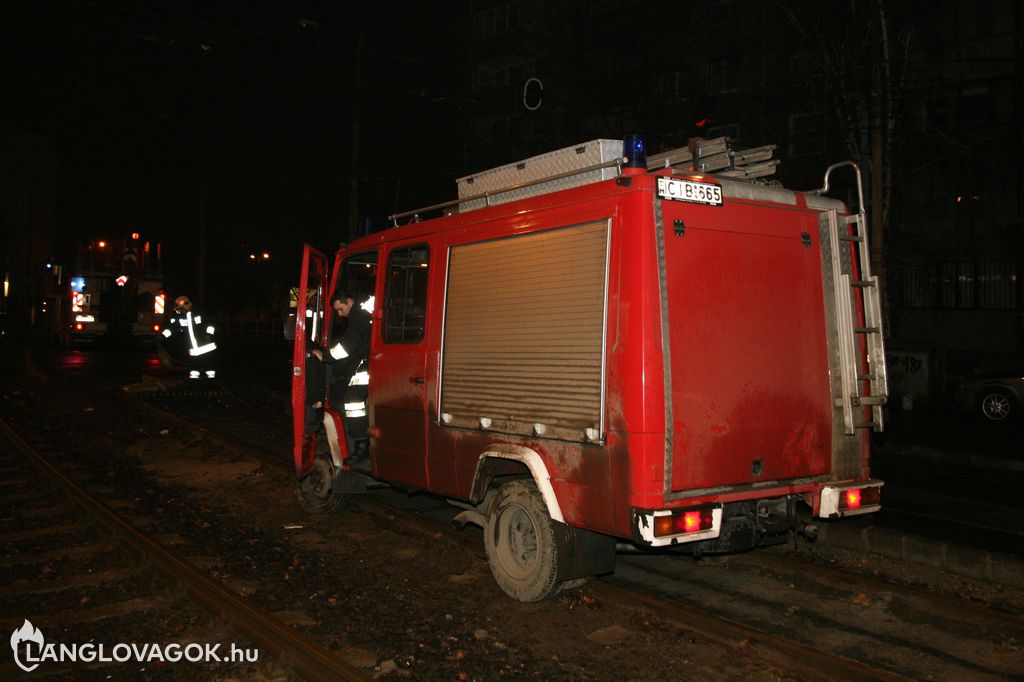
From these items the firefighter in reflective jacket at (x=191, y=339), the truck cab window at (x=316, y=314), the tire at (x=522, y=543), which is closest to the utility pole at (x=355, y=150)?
the firefighter in reflective jacket at (x=191, y=339)

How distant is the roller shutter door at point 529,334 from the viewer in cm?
481

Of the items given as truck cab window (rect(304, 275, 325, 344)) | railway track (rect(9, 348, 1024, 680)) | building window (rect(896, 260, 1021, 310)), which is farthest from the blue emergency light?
building window (rect(896, 260, 1021, 310))

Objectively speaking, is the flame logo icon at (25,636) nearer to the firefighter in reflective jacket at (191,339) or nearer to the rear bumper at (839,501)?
the rear bumper at (839,501)

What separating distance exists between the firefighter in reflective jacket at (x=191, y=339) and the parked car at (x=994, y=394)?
1495cm

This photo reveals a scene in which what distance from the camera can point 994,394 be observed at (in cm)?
1642

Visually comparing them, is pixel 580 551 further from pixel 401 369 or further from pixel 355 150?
pixel 355 150

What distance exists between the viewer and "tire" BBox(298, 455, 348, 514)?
7.49 meters

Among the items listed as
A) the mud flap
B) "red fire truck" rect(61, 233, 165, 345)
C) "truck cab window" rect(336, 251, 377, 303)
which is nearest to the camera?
the mud flap

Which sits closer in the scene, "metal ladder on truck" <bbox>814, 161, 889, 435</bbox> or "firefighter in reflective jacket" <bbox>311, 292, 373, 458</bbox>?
"metal ladder on truck" <bbox>814, 161, 889, 435</bbox>

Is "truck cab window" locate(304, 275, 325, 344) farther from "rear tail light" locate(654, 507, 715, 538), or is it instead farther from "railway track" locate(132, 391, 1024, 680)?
"rear tail light" locate(654, 507, 715, 538)

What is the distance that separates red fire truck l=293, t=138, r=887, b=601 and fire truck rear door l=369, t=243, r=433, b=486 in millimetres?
42

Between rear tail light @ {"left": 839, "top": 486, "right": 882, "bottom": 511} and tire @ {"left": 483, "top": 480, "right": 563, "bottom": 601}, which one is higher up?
rear tail light @ {"left": 839, "top": 486, "right": 882, "bottom": 511}

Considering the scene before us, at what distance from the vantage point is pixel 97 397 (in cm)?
1686

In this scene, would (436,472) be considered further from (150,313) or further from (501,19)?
(501,19)
